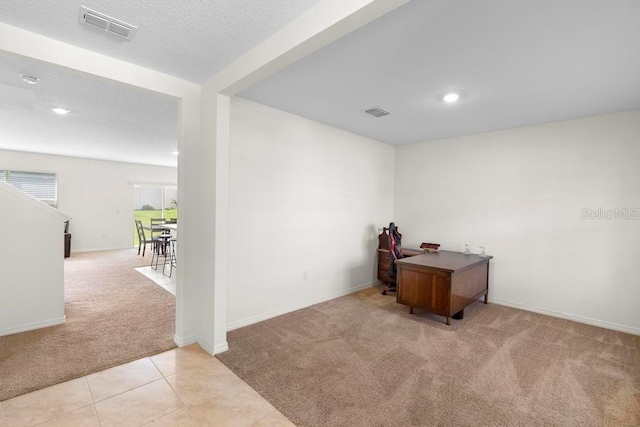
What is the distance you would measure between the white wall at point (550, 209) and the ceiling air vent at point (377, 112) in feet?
5.77

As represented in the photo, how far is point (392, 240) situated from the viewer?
15.0 feet

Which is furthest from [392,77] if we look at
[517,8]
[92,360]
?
[92,360]

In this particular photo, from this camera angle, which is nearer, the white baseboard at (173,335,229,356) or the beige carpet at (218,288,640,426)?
the beige carpet at (218,288,640,426)

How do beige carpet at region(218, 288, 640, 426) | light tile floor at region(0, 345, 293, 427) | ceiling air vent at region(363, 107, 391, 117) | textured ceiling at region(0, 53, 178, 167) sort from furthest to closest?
1. ceiling air vent at region(363, 107, 391, 117)
2. textured ceiling at region(0, 53, 178, 167)
3. beige carpet at region(218, 288, 640, 426)
4. light tile floor at region(0, 345, 293, 427)

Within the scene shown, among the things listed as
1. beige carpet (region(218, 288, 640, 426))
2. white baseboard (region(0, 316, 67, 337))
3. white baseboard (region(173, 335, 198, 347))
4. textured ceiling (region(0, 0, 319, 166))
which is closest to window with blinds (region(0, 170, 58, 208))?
textured ceiling (region(0, 0, 319, 166))

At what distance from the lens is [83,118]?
4207 mm

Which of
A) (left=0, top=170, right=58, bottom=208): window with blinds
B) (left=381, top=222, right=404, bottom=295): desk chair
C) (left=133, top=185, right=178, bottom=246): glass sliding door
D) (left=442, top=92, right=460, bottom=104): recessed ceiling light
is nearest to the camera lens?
(left=442, top=92, right=460, bottom=104): recessed ceiling light

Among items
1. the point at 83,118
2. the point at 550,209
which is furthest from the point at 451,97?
the point at 83,118

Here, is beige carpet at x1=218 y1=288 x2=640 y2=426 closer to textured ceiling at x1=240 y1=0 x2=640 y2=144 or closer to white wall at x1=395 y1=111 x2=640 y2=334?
white wall at x1=395 y1=111 x2=640 y2=334

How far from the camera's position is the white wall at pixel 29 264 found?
3078 mm

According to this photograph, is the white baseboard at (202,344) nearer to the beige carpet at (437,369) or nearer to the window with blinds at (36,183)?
the beige carpet at (437,369)

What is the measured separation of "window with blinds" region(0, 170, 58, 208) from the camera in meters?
6.95

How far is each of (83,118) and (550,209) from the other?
665 centimetres

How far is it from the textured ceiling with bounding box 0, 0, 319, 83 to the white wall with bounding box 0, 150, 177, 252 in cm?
712
